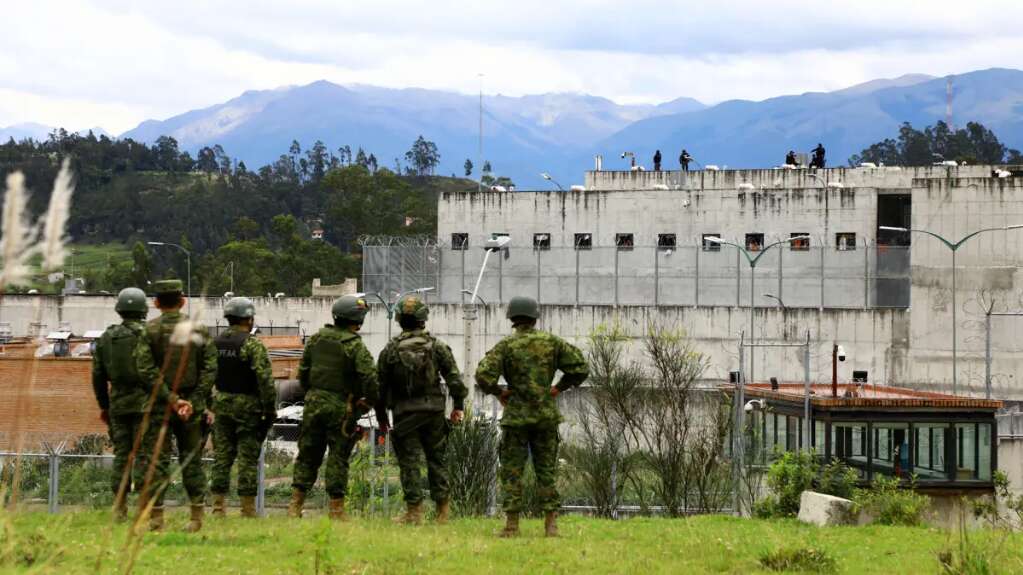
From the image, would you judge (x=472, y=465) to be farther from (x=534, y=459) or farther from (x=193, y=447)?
(x=193, y=447)

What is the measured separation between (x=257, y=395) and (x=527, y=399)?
2693 millimetres

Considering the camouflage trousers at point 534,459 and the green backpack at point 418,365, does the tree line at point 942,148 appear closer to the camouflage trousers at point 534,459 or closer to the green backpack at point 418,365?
the green backpack at point 418,365

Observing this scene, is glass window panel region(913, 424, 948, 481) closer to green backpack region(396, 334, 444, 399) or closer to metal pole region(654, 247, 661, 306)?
green backpack region(396, 334, 444, 399)

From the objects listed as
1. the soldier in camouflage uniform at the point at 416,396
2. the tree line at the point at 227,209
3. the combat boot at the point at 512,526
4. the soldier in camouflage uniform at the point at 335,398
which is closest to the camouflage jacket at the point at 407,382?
the soldier in camouflage uniform at the point at 416,396

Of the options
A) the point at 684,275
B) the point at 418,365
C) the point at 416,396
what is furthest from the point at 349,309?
the point at 684,275

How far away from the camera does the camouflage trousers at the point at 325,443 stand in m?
12.9

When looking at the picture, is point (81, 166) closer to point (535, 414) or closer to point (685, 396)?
point (685, 396)

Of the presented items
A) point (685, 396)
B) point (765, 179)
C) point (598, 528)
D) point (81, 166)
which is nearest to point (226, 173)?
point (81, 166)

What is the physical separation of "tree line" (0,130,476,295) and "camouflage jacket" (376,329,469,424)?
202 ft

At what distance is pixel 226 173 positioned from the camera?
156 m

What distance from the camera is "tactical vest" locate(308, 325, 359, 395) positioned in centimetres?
1295

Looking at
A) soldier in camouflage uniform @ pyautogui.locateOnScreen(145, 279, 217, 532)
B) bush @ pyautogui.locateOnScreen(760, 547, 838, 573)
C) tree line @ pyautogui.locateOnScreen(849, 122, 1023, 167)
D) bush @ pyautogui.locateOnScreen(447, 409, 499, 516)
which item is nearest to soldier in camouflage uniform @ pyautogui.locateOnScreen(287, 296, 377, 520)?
soldier in camouflage uniform @ pyautogui.locateOnScreen(145, 279, 217, 532)

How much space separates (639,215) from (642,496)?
1422 inches

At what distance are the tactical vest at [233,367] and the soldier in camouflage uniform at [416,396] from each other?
3.84ft
